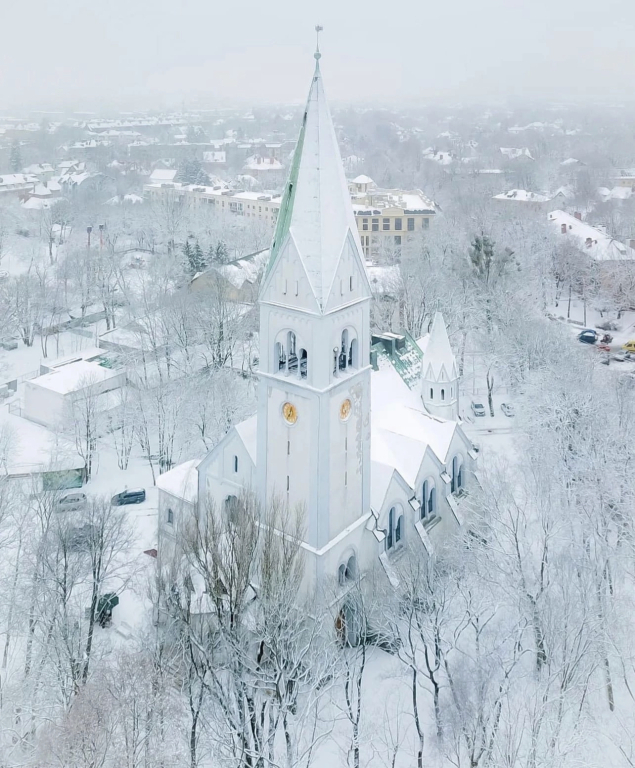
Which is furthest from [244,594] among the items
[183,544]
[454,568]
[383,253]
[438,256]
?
[383,253]

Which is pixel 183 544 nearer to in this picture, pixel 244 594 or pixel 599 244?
pixel 244 594

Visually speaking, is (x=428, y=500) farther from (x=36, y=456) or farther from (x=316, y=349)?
(x=36, y=456)

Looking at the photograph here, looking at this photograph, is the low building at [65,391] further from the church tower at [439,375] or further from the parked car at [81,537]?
the church tower at [439,375]

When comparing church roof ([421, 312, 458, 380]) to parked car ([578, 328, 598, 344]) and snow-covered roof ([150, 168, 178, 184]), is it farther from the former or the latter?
snow-covered roof ([150, 168, 178, 184])

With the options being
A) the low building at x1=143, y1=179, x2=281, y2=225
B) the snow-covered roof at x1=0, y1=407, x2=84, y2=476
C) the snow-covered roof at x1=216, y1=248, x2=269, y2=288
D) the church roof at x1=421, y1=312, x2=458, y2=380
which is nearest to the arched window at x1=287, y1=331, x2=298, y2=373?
the church roof at x1=421, y1=312, x2=458, y2=380

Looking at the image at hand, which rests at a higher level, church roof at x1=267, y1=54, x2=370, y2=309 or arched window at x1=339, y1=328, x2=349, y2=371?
church roof at x1=267, y1=54, x2=370, y2=309

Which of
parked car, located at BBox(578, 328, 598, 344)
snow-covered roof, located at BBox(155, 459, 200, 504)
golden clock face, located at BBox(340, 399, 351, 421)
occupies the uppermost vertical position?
golden clock face, located at BBox(340, 399, 351, 421)
